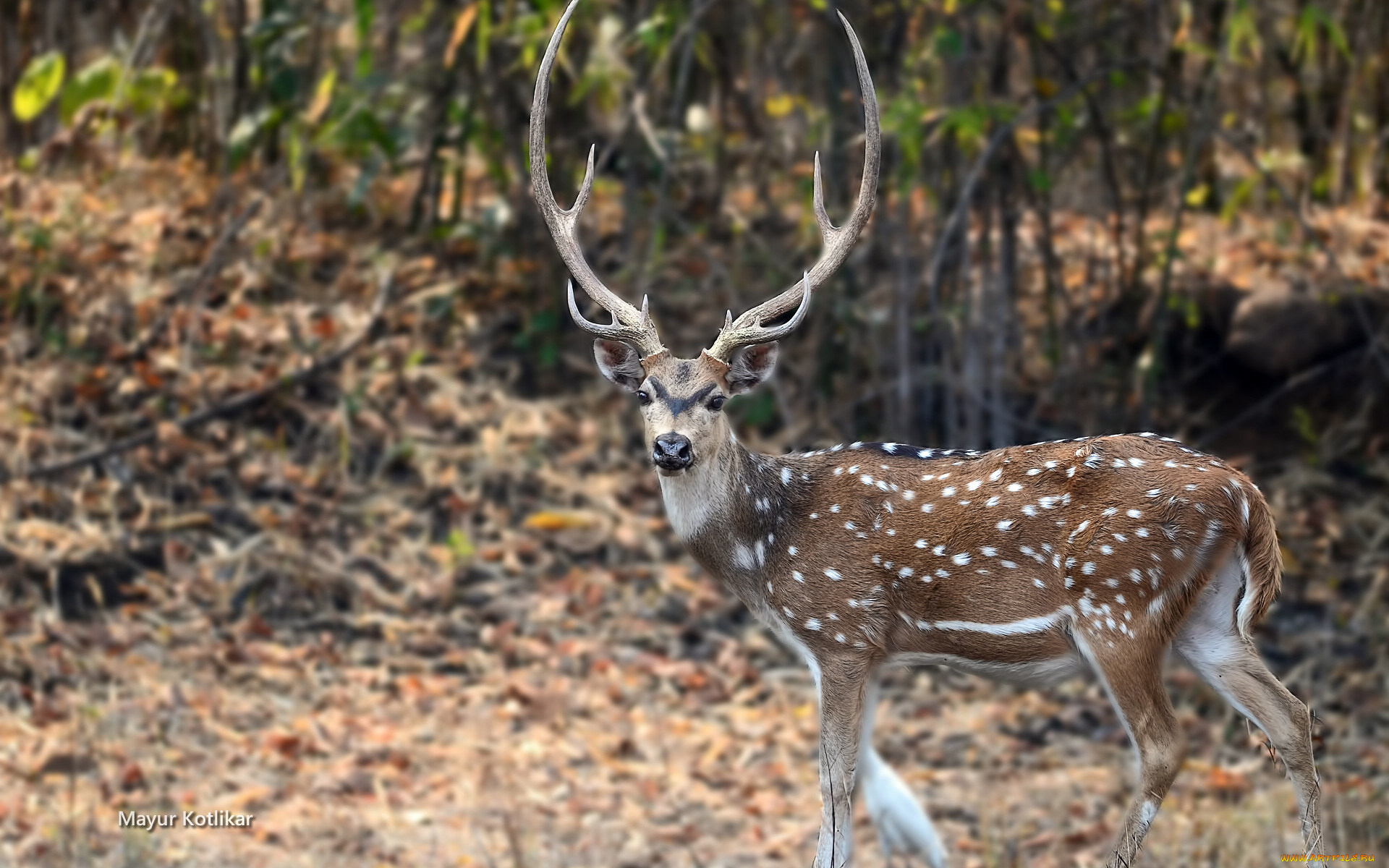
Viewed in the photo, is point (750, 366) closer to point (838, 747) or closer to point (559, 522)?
point (838, 747)

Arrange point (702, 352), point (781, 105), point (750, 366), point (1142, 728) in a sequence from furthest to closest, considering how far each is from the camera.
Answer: point (781, 105) → point (750, 366) → point (702, 352) → point (1142, 728)

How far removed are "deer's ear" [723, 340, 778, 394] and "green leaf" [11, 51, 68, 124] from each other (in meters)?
7.04

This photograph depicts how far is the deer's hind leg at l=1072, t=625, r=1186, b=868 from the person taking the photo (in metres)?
5.36

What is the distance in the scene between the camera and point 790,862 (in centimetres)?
785

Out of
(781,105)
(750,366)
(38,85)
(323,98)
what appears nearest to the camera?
(750,366)

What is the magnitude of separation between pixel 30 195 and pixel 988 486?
849 cm

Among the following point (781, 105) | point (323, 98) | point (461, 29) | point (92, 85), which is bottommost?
point (781, 105)

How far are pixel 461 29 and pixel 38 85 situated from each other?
313cm

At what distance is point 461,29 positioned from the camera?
10.3 metres

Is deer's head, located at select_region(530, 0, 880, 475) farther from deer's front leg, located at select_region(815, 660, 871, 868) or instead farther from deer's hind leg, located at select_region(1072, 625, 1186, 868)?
deer's hind leg, located at select_region(1072, 625, 1186, 868)

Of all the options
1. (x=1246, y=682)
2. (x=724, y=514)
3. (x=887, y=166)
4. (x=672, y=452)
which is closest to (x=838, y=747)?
(x=724, y=514)

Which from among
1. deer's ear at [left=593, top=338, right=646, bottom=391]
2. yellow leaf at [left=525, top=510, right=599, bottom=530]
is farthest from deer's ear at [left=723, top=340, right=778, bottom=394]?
yellow leaf at [left=525, top=510, right=599, bottom=530]

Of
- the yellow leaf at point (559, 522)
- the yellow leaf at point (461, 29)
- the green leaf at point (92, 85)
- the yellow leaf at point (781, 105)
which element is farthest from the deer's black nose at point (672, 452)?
the green leaf at point (92, 85)

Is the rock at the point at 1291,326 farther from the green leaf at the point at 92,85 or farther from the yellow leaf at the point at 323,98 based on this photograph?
the green leaf at the point at 92,85
